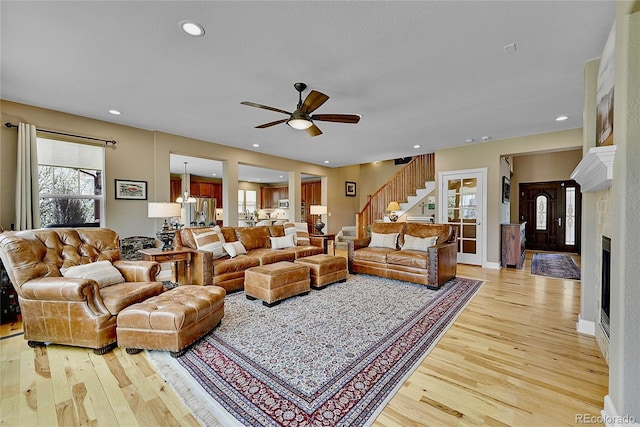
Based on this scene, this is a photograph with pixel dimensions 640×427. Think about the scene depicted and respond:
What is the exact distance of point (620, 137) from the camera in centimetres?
149

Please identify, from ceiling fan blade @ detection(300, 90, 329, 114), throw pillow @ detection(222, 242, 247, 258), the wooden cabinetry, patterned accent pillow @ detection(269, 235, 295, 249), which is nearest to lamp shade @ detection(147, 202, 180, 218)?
throw pillow @ detection(222, 242, 247, 258)

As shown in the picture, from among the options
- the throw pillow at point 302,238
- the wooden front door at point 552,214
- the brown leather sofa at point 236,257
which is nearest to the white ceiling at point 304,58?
the brown leather sofa at point 236,257

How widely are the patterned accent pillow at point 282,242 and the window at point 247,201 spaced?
7.48m

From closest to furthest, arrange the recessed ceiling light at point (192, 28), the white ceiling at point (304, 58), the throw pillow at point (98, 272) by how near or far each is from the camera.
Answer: the white ceiling at point (304, 58), the recessed ceiling light at point (192, 28), the throw pillow at point (98, 272)

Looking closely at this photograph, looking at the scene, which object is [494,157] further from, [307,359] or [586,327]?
[307,359]

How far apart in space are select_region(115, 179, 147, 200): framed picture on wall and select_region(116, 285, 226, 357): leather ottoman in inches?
113

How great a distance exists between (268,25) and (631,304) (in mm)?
2829

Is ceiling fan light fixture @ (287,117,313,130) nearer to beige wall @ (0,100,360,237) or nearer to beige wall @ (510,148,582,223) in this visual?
beige wall @ (0,100,360,237)

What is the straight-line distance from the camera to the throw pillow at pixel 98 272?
2.53 meters

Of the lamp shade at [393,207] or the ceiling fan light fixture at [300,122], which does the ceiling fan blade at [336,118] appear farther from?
the lamp shade at [393,207]

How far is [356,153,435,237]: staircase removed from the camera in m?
7.29

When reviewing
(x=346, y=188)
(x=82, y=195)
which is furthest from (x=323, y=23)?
(x=346, y=188)

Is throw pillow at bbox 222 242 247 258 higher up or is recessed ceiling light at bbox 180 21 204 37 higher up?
recessed ceiling light at bbox 180 21 204 37

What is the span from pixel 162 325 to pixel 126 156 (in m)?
3.52
